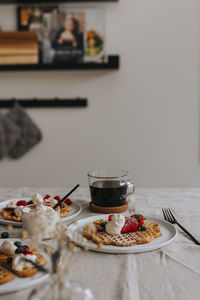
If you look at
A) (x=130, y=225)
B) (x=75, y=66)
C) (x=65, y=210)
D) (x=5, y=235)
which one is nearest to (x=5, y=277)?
(x=5, y=235)

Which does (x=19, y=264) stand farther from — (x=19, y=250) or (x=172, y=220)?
(x=172, y=220)

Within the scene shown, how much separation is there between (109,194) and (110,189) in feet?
0.06

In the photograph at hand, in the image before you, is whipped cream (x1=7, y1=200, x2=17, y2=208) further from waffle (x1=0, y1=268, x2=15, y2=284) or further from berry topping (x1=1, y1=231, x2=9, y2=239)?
waffle (x1=0, y1=268, x2=15, y2=284)

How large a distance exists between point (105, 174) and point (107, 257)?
1.95 ft

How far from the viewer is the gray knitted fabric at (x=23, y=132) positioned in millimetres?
2826

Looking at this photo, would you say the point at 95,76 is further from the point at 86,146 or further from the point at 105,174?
the point at 105,174

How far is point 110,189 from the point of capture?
1.37 meters

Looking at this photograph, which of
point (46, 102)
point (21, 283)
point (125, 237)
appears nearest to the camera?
point (21, 283)

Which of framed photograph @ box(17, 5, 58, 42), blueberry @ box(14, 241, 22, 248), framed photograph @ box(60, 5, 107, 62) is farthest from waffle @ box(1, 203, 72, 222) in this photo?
framed photograph @ box(17, 5, 58, 42)

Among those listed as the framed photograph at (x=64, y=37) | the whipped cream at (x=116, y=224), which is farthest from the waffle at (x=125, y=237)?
the framed photograph at (x=64, y=37)

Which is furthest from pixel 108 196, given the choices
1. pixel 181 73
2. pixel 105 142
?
pixel 181 73

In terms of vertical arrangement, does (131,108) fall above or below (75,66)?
below

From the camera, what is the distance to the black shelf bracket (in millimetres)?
2789

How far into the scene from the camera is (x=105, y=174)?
60.0 inches
